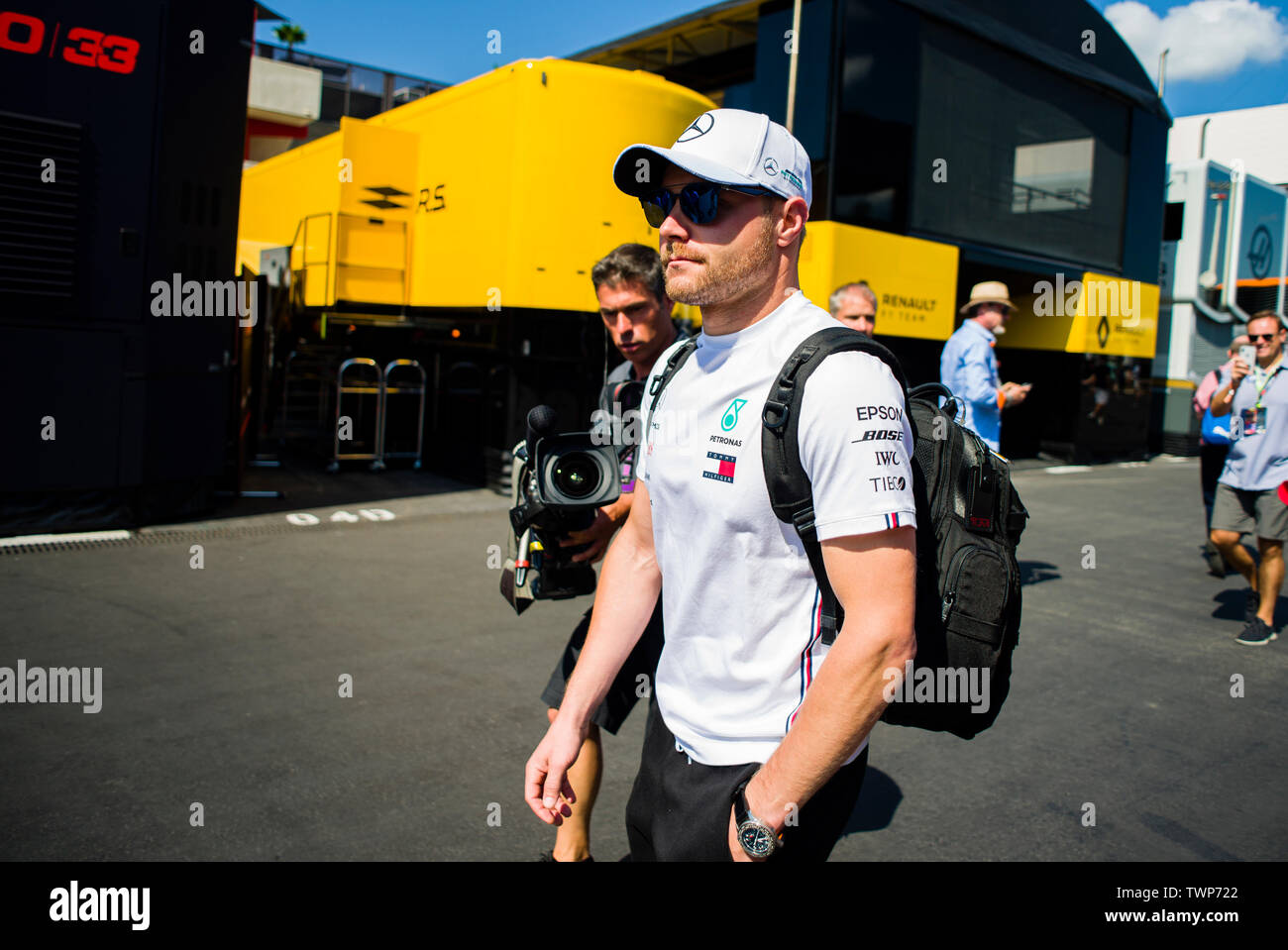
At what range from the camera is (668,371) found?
2256mm

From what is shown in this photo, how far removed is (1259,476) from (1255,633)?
1.01m

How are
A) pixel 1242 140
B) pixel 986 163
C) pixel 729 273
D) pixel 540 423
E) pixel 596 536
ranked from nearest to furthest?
1. pixel 729 273
2. pixel 540 423
3. pixel 596 536
4. pixel 986 163
5. pixel 1242 140

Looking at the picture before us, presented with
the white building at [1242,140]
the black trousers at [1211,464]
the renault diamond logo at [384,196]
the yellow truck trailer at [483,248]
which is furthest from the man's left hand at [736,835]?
the white building at [1242,140]

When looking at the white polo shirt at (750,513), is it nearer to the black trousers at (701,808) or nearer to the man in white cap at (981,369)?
the black trousers at (701,808)

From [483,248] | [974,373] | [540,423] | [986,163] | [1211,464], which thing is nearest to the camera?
[540,423]

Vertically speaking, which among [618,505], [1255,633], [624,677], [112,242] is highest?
[112,242]

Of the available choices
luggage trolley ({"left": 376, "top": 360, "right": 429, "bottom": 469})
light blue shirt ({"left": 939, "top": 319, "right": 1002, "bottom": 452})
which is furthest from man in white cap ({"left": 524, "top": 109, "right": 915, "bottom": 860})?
luggage trolley ({"left": 376, "top": 360, "right": 429, "bottom": 469})

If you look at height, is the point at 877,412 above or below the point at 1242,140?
below

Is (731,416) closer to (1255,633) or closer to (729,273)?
(729,273)

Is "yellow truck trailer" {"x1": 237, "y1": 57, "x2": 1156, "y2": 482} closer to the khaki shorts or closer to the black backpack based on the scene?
the khaki shorts

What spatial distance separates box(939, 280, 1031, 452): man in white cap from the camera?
695 cm

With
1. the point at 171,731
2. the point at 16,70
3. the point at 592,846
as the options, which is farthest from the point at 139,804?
the point at 16,70

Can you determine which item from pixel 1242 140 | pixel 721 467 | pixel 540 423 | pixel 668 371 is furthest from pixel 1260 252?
pixel 721 467
